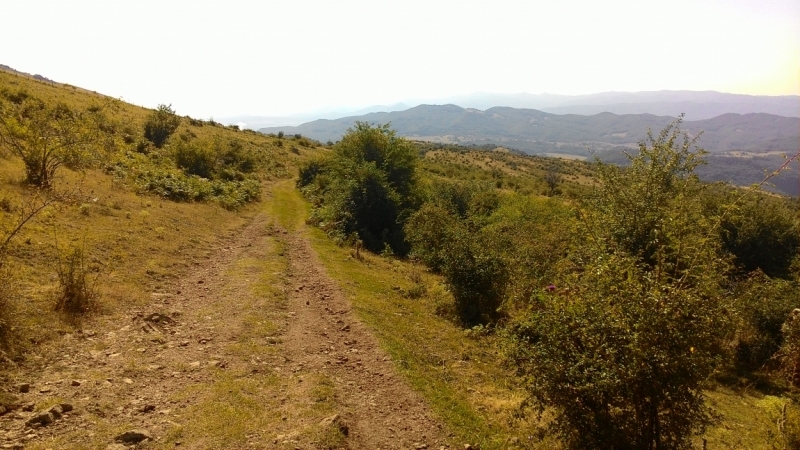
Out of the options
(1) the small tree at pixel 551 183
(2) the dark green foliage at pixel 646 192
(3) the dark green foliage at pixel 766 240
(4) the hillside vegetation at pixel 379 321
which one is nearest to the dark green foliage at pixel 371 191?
(4) the hillside vegetation at pixel 379 321

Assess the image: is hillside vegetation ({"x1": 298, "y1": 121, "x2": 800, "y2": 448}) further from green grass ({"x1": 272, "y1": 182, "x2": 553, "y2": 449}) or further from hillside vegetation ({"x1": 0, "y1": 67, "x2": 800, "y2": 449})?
green grass ({"x1": 272, "y1": 182, "x2": 553, "y2": 449})

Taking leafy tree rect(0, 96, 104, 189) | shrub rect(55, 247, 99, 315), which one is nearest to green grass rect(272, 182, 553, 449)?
shrub rect(55, 247, 99, 315)

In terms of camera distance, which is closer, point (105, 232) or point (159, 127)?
point (105, 232)

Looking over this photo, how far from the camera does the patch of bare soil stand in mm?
7422

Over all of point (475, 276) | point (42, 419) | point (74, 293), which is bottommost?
A: point (475, 276)

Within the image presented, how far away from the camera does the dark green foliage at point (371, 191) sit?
990 inches

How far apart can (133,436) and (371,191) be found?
806 inches

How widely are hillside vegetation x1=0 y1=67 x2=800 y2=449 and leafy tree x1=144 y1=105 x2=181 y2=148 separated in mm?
12037

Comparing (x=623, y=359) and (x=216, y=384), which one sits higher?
(x=623, y=359)

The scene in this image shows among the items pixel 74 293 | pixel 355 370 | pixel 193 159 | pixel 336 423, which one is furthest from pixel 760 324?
pixel 193 159

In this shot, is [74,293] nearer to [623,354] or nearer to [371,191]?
[623,354]

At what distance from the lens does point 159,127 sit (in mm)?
37469

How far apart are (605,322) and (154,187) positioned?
80.5ft

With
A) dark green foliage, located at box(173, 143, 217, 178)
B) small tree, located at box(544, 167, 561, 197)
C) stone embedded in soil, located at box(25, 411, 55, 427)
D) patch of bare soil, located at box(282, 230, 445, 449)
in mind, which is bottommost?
patch of bare soil, located at box(282, 230, 445, 449)
